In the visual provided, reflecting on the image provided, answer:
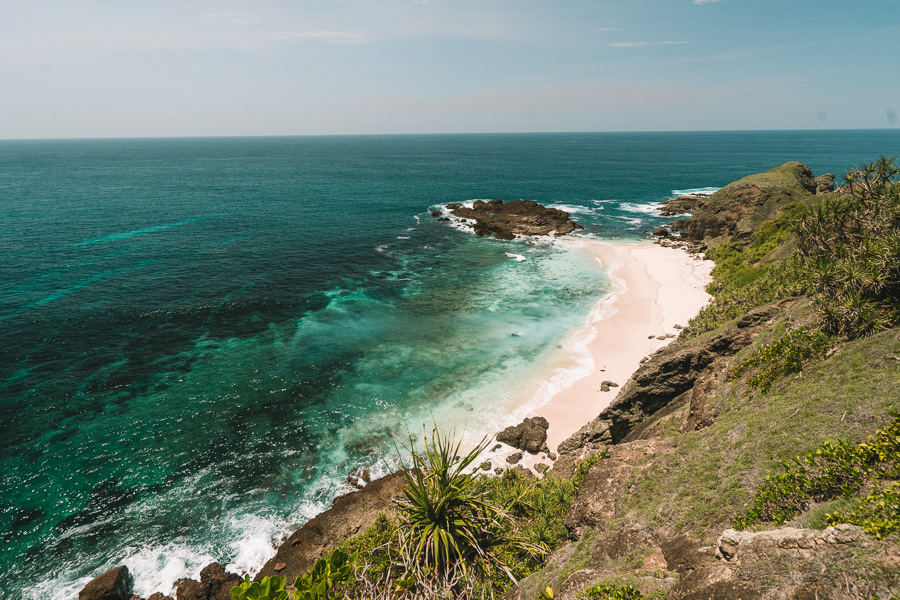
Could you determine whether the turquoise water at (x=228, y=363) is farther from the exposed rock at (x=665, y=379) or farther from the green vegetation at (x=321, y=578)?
the green vegetation at (x=321, y=578)

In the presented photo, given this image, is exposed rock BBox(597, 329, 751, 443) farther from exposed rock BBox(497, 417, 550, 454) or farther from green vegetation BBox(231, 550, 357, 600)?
green vegetation BBox(231, 550, 357, 600)

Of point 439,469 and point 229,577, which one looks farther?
point 229,577

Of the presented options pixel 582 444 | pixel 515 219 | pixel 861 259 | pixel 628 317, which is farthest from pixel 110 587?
pixel 515 219

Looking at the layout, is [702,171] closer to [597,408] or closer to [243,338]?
[597,408]

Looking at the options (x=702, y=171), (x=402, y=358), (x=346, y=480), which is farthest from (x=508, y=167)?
(x=346, y=480)

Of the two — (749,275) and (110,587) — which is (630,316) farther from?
(110,587)

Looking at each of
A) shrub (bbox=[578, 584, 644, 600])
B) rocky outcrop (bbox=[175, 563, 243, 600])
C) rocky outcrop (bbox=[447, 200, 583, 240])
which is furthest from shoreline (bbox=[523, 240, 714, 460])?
rocky outcrop (bbox=[175, 563, 243, 600])

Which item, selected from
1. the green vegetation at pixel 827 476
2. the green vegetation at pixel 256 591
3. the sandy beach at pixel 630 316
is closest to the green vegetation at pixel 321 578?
the green vegetation at pixel 256 591
